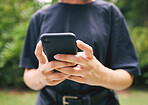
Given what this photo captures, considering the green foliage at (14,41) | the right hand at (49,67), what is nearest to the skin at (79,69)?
the right hand at (49,67)

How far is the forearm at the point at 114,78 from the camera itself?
0.90m

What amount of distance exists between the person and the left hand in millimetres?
90

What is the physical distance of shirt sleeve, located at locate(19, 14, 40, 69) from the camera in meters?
1.18

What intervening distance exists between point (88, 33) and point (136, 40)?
4338 mm

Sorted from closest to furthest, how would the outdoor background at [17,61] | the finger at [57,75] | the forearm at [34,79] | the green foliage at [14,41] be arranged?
the finger at [57,75] < the forearm at [34,79] < the outdoor background at [17,61] < the green foliage at [14,41]

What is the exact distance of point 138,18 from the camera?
9.31m

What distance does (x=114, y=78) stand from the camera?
97 centimetres

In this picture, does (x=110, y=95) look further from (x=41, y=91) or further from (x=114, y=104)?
(x=41, y=91)

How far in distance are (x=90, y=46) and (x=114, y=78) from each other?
0.24 metres

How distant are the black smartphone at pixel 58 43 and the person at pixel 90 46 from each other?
234 millimetres

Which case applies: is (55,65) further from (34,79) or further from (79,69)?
(34,79)

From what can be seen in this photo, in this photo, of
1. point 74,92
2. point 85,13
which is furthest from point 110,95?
point 85,13

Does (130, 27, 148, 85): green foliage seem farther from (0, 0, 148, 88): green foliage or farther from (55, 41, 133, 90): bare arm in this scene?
(55, 41, 133, 90): bare arm

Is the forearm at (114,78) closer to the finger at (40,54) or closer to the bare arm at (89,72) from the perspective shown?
the bare arm at (89,72)
